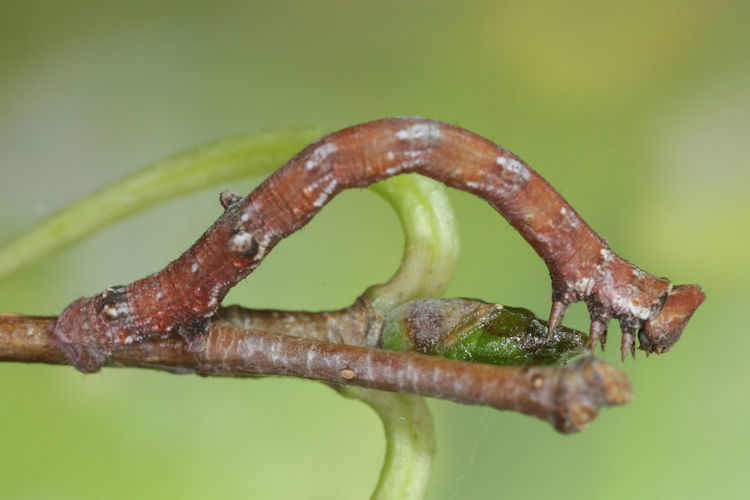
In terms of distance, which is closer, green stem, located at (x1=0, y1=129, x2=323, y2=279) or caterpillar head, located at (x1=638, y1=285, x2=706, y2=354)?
caterpillar head, located at (x1=638, y1=285, x2=706, y2=354)

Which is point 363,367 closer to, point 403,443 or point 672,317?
point 403,443

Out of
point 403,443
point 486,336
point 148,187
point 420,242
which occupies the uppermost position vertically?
point 148,187

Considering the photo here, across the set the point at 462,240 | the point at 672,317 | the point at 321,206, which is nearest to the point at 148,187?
the point at 321,206

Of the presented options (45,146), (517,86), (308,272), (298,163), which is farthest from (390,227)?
(45,146)

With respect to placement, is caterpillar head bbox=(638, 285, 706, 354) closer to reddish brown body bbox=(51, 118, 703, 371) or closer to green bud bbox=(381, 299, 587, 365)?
reddish brown body bbox=(51, 118, 703, 371)

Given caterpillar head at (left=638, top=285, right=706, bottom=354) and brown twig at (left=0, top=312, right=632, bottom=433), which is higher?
caterpillar head at (left=638, top=285, right=706, bottom=354)

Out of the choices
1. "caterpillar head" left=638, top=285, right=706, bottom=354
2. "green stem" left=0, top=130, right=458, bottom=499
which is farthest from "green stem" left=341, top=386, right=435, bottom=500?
"caterpillar head" left=638, top=285, right=706, bottom=354

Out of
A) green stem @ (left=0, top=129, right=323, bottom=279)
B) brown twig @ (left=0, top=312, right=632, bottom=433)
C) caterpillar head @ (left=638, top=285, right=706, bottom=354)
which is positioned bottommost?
brown twig @ (left=0, top=312, right=632, bottom=433)

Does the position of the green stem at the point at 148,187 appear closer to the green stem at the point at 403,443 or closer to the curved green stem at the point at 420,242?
the curved green stem at the point at 420,242
